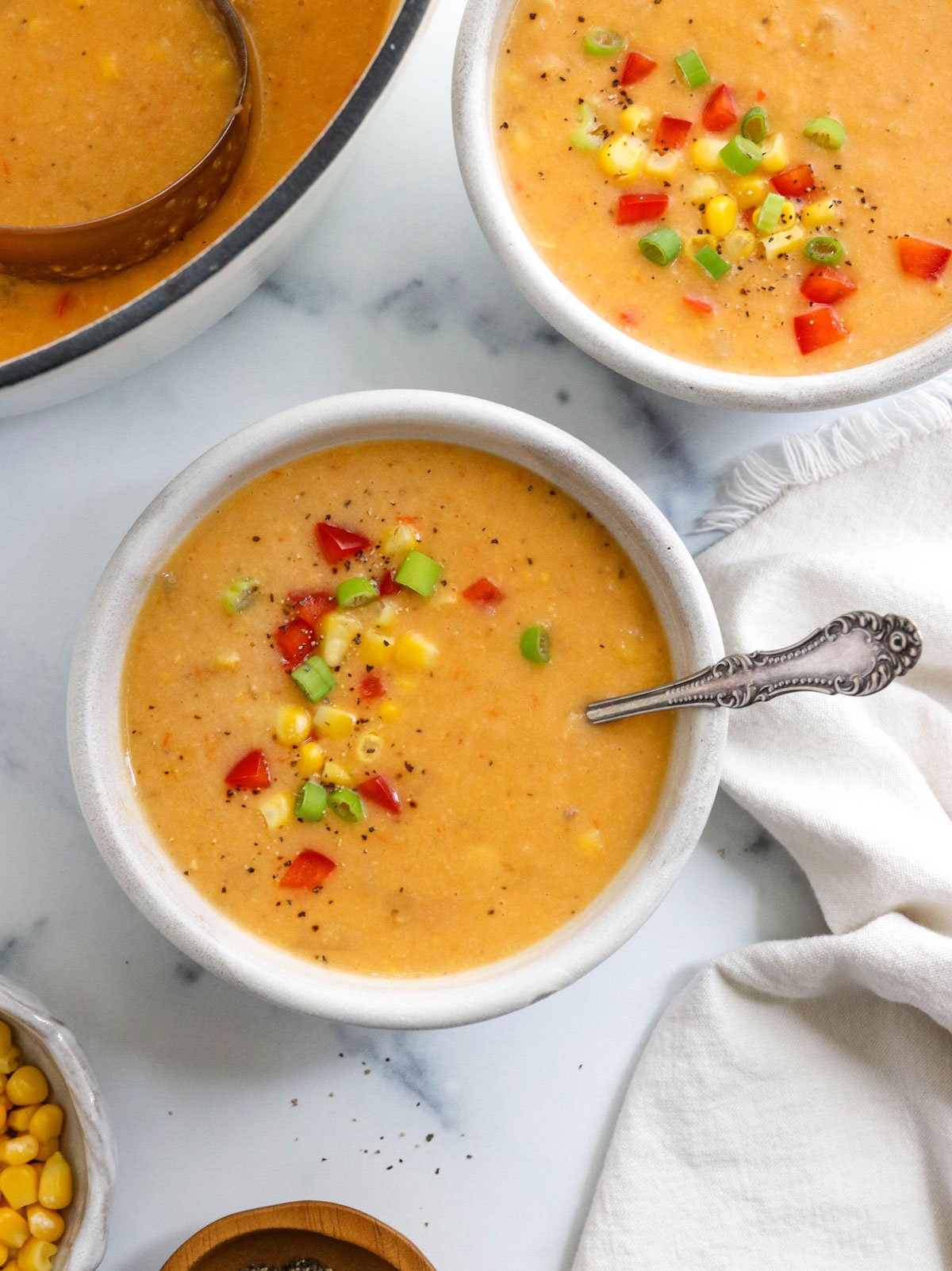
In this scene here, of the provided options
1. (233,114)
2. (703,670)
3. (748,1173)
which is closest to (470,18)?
(233,114)

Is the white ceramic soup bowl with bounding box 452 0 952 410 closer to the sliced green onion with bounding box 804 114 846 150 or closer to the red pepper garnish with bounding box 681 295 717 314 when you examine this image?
the red pepper garnish with bounding box 681 295 717 314

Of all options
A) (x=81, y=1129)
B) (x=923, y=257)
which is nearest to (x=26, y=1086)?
(x=81, y=1129)

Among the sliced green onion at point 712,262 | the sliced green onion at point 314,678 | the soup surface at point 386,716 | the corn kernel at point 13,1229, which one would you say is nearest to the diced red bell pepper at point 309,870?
the soup surface at point 386,716

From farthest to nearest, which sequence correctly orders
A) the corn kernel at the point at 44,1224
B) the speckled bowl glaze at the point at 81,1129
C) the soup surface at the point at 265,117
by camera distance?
1. the soup surface at the point at 265,117
2. the corn kernel at the point at 44,1224
3. the speckled bowl glaze at the point at 81,1129

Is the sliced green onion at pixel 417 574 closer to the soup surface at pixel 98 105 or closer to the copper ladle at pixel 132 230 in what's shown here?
the copper ladle at pixel 132 230

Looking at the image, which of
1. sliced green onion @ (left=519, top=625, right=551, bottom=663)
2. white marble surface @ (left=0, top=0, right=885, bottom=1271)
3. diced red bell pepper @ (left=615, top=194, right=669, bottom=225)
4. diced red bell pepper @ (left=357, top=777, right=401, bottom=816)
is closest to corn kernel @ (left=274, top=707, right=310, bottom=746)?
diced red bell pepper @ (left=357, top=777, right=401, bottom=816)

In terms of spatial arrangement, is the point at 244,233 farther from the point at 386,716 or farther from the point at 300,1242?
the point at 300,1242
